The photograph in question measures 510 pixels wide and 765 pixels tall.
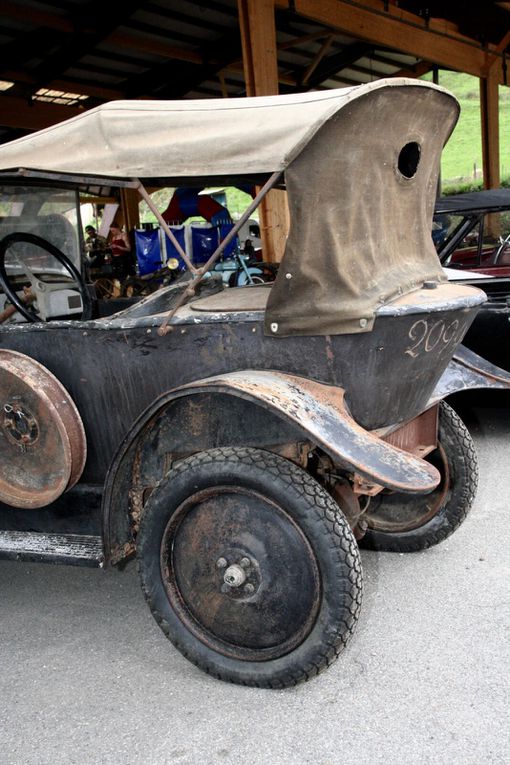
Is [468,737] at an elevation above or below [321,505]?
below

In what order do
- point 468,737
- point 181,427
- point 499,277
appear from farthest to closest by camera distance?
1. point 499,277
2. point 181,427
3. point 468,737

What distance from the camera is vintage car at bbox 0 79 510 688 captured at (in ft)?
7.94

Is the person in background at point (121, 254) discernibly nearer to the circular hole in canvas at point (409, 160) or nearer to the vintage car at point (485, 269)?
the vintage car at point (485, 269)

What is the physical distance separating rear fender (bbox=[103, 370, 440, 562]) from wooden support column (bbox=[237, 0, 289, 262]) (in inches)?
225

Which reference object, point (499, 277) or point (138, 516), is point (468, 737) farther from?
point (499, 277)

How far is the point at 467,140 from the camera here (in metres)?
38.0

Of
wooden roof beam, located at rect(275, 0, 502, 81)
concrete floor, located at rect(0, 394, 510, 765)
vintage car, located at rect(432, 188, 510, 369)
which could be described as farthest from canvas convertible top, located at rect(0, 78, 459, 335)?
wooden roof beam, located at rect(275, 0, 502, 81)

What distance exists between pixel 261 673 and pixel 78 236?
9.21ft

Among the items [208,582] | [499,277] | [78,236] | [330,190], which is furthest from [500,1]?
[208,582]

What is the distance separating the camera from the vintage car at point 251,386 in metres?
2.42

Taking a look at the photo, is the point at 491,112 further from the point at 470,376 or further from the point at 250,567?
the point at 250,567

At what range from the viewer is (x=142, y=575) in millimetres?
2631

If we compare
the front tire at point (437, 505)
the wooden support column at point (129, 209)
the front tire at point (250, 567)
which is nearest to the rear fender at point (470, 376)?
the front tire at point (437, 505)

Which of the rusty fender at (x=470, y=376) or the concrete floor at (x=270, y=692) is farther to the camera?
the rusty fender at (x=470, y=376)
